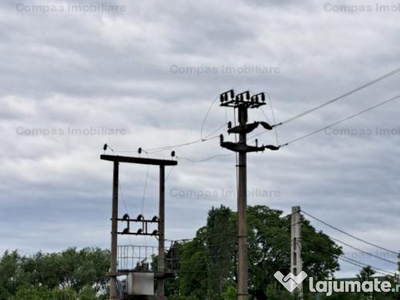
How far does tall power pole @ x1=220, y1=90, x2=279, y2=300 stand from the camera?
92.0ft

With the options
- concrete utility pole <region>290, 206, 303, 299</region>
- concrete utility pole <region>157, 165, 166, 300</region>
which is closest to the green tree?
concrete utility pole <region>157, 165, 166, 300</region>

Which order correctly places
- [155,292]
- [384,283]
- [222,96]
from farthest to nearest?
[155,292]
[222,96]
[384,283]

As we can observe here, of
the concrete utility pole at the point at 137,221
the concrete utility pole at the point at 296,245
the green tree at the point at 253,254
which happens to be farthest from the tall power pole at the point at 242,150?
the green tree at the point at 253,254

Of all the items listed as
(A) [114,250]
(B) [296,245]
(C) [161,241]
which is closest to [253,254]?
(C) [161,241]

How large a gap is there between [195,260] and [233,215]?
5.02 metres

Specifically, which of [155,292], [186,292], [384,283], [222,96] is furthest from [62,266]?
[384,283]

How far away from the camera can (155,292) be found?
39375 mm

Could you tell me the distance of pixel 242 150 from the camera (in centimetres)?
2939

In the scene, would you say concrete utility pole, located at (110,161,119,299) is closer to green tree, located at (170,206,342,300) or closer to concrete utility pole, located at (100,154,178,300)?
concrete utility pole, located at (100,154,178,300)

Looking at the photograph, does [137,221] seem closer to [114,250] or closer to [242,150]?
[114,250]

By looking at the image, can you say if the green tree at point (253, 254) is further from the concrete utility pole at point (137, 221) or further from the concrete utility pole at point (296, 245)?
the concrete utility pole at point (296, 245)

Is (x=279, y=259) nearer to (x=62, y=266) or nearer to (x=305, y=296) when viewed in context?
(x=62, y=266)

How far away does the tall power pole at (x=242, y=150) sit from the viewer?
28.0 metres

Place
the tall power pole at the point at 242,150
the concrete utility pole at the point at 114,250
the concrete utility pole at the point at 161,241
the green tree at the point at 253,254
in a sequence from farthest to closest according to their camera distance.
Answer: the green tree at the point at 253,254 < the concrete utility pole at the point at 161,241 < the concrete utility pole at the point at 114,250 < the tall power pole at the point at 242,150
